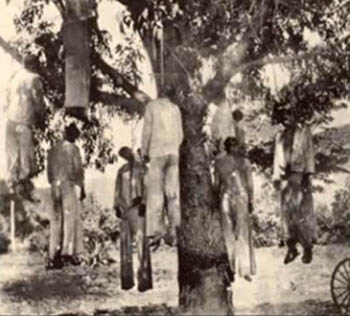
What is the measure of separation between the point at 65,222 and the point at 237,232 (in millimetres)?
1186

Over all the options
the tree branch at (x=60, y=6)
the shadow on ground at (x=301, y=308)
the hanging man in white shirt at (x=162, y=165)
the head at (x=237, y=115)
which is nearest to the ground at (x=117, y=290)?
the shadow on ground at (x=301, y=308)

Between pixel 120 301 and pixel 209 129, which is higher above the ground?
pixel 209 129

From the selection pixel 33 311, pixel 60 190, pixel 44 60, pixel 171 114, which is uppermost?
pixel 44 60

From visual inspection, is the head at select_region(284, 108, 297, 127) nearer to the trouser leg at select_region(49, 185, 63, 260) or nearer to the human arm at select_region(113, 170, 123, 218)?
the human arm at select_region(113, 170, 123, 218)

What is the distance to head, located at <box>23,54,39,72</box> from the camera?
7.35m

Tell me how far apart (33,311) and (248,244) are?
1.54 metres

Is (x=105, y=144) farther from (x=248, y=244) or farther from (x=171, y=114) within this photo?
(x=248, y=244)

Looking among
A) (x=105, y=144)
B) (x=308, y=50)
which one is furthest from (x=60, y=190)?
(x=308, y=50)

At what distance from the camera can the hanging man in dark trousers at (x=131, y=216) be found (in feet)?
23.9

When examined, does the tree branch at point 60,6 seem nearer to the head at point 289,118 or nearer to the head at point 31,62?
the head at point 31,62

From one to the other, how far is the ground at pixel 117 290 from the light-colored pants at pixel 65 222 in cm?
18

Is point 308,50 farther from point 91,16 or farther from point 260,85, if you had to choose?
point 91,16

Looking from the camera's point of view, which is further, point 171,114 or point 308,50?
point 308,50

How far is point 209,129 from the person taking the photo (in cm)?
743
